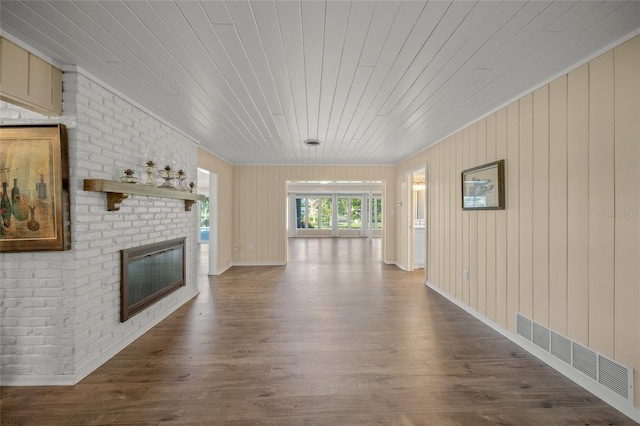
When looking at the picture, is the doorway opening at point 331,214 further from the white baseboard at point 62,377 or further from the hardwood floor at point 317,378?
the white baseboard at point 62,377

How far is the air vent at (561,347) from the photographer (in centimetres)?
221

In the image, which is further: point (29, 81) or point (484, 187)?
point (484, 187)

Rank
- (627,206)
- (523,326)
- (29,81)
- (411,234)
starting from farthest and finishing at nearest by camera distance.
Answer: (411,234) → (523,326) → (29,81) → (627,206)

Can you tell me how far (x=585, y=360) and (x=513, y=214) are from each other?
1.31m

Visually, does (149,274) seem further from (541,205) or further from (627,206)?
(627,206)

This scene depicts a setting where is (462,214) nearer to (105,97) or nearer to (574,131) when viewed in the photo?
(574,131)

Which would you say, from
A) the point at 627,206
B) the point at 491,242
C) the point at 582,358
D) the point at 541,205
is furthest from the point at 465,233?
the point at 627,206

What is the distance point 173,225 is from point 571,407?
418cm

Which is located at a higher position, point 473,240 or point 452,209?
point 452,209

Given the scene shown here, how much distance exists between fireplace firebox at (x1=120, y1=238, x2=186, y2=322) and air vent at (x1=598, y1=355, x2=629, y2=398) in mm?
3885

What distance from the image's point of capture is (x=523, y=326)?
8.79 ft

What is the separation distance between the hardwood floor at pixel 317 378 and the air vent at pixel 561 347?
159mm

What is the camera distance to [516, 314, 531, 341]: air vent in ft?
8.58

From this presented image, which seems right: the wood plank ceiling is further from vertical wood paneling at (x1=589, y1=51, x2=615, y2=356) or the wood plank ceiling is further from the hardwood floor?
the hardwood floor
